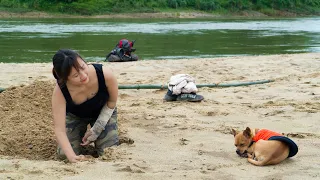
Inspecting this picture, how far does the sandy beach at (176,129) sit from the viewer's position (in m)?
3.10

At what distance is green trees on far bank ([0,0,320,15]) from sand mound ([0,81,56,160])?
3801 cm

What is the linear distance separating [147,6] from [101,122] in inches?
1747

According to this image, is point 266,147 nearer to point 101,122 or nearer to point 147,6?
point 101,122

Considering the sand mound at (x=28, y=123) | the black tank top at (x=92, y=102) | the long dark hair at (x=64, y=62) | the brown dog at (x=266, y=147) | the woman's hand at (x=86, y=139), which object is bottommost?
the sand mound at (x=28, y=123)

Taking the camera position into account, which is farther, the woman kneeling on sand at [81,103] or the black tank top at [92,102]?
Result: the black tank top at [92,102]

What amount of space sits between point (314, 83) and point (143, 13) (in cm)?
3892

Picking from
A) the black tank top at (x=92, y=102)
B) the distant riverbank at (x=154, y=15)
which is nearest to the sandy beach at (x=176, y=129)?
the black tank top at (x=92, y=102)

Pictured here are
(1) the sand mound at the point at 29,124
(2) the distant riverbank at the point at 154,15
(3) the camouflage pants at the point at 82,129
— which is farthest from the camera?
(2) the distant riverbank at the point at 154,15

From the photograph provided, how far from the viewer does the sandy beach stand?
10.2 feet

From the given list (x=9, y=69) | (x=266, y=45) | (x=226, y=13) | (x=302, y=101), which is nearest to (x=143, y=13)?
(x=226, y=13)

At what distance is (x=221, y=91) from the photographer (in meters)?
6.54

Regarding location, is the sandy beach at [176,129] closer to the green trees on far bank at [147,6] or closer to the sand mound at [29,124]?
the sand mound at [29,124]

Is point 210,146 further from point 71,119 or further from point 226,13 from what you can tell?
point 226,13

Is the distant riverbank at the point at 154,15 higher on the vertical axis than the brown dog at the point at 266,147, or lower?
lower
